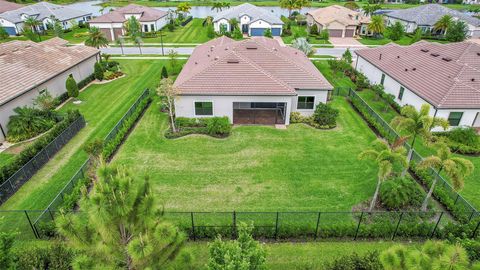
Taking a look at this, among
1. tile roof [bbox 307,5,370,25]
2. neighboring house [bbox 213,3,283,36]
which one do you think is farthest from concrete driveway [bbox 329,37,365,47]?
neighboring house [bbox 213,3,283,36]

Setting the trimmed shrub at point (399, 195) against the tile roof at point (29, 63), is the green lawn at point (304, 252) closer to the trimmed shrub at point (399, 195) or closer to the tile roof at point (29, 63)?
the trimmed shrub at point (399, 195)

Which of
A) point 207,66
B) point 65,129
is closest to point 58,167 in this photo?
point 65,129

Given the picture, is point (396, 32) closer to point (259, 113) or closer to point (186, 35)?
point (186, 35)

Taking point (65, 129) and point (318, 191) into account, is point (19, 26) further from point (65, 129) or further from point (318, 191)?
point (318, 191)

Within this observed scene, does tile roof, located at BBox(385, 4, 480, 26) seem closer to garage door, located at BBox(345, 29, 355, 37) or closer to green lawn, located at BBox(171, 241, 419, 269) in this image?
garage door, located at BBox(345, 29, 355, 37)

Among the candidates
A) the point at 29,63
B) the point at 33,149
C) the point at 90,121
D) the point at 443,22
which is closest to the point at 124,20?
the point at 29,63

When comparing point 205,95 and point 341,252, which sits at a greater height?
point 205,95
